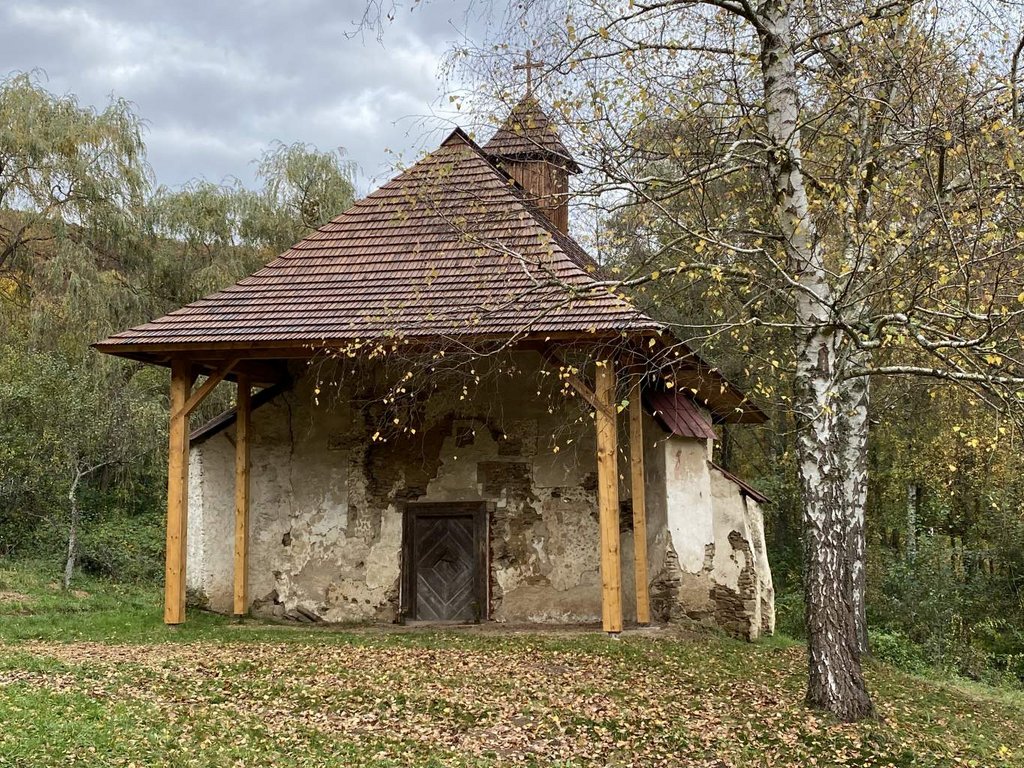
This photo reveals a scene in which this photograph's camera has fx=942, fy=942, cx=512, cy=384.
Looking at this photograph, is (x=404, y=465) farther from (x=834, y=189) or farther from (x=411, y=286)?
(x=834, y=189)

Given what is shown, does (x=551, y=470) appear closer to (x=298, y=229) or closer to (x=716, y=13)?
(x=716, y=13)

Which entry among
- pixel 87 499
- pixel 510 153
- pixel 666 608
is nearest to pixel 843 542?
pixel 666 608

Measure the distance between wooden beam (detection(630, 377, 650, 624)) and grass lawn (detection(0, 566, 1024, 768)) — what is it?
0.67 m

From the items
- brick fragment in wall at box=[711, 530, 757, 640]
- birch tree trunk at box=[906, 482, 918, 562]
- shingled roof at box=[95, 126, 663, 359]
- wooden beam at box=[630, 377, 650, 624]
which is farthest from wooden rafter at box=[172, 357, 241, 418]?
birch tree trunk at box=[906, 482, 918, 562]

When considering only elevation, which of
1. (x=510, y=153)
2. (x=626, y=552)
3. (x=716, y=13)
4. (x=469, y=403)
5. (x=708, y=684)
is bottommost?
(x=708, y=684)

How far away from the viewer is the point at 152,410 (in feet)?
56.3

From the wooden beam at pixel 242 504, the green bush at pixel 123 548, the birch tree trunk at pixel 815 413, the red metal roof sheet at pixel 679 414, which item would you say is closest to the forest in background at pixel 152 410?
the green bush at pixel 123 548

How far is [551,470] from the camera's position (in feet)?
38.3

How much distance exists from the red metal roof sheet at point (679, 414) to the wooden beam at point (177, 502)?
548 centimetres

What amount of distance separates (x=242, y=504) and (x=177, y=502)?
5.01 ft

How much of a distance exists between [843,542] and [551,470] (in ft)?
16.9

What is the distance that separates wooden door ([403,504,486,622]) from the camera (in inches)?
460

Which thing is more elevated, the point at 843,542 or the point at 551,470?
the point at 551,470

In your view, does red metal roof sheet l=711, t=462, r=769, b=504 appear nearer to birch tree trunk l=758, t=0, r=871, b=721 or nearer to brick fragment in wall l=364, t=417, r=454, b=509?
brick fragment in wall l=364, t=417, r=454, b=509
